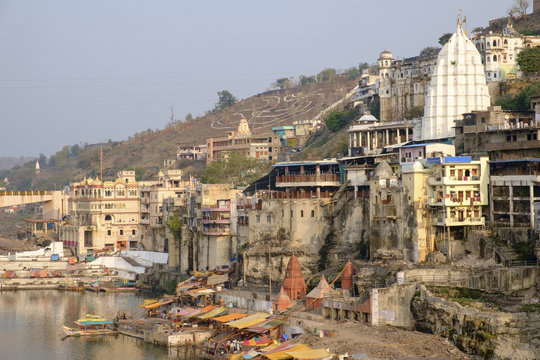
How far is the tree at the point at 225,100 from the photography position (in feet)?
465

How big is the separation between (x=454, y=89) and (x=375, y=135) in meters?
8.28

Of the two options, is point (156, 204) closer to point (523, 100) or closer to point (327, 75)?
point (523, 100)

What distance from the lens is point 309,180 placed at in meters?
53.3

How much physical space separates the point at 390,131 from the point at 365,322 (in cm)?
2169

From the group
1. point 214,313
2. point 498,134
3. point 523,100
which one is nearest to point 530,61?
point 523,100

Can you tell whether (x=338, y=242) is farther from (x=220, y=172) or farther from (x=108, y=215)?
(x=108, y=215)

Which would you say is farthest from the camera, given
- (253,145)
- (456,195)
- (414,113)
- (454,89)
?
(253,145)

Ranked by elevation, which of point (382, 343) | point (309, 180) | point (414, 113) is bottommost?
point (382, 343)

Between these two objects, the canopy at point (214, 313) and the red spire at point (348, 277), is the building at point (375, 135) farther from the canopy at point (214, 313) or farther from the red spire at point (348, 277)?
the canopy at point (214, 313)

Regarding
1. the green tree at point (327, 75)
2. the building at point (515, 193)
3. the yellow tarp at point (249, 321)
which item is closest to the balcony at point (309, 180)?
the yellow tarp at point (249, 321)

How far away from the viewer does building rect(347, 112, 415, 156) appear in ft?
195

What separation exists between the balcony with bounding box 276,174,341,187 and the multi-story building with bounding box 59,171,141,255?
82.9 ft

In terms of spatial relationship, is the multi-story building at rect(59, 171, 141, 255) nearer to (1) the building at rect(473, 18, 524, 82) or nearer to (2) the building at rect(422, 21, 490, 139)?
(2) the building at rect(422, 21, 490, 139)

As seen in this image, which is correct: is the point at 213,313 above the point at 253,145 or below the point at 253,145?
below
